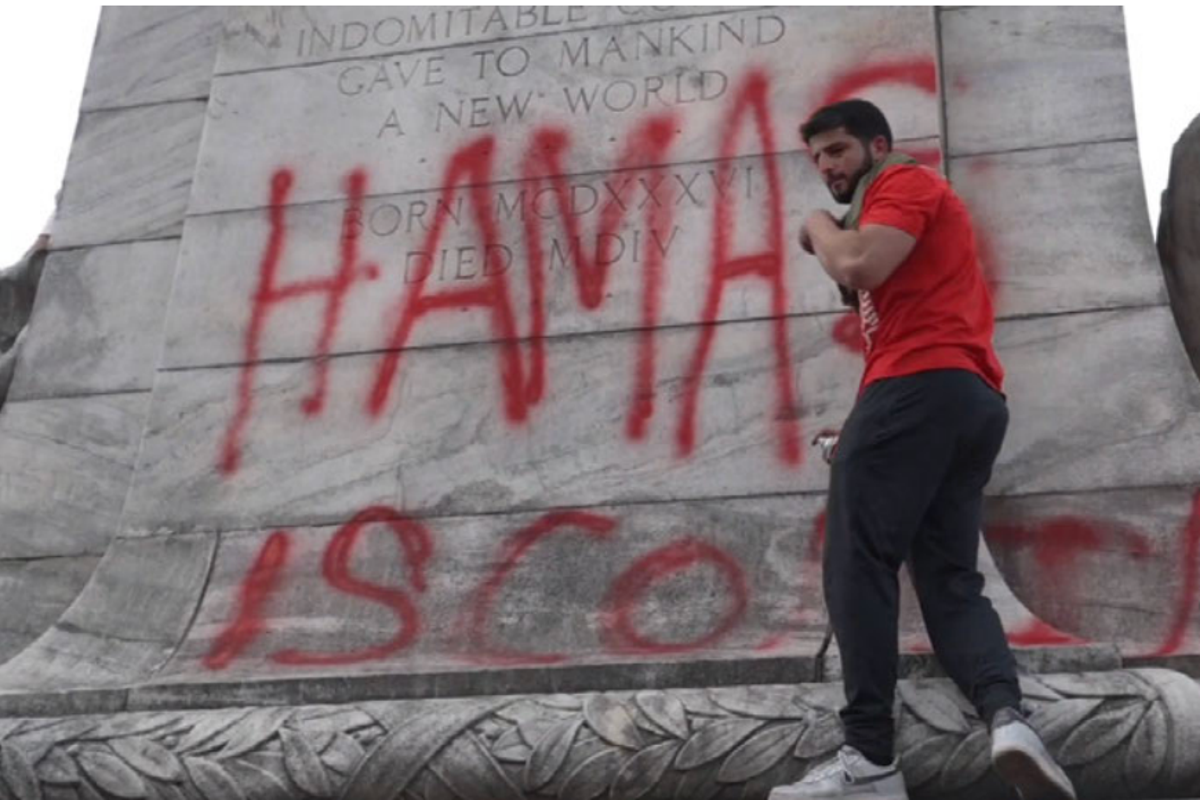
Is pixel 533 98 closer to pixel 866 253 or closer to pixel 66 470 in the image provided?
pixel 66 470

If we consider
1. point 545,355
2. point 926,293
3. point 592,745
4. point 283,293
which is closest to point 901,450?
point 926,293

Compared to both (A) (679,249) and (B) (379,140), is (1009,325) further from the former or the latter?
(B) (379,140)

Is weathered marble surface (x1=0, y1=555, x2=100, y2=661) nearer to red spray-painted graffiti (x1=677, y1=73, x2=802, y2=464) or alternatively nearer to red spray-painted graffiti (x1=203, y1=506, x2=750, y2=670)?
red spray-painted graffiti (x1=203, y1=506, x2=750, y2=670)

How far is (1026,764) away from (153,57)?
20.3 feet

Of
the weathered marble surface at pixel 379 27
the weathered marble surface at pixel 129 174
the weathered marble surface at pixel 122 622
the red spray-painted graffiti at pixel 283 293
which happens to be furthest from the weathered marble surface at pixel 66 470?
the weathered marble surface at pixel 379 27

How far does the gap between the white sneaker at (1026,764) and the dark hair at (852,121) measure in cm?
194

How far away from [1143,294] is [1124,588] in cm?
129

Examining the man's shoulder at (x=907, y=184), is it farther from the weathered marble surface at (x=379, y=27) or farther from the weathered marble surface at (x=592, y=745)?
the weathered marble surface at (x=379, y=27)

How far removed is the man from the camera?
5.88 meters

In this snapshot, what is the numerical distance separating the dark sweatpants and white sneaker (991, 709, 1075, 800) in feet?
0.63

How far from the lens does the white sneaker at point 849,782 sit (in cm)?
579

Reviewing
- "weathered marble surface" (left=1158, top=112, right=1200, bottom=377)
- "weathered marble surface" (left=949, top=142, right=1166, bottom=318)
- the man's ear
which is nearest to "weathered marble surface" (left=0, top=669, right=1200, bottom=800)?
the man's ear

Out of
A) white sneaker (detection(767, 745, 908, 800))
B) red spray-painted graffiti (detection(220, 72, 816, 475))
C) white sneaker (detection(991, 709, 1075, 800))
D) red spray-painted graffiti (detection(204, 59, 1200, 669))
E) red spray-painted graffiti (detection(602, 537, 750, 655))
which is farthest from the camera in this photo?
red spray-painted graffiti (detection(220, 72, 816, 475))

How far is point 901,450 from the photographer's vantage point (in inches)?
235
